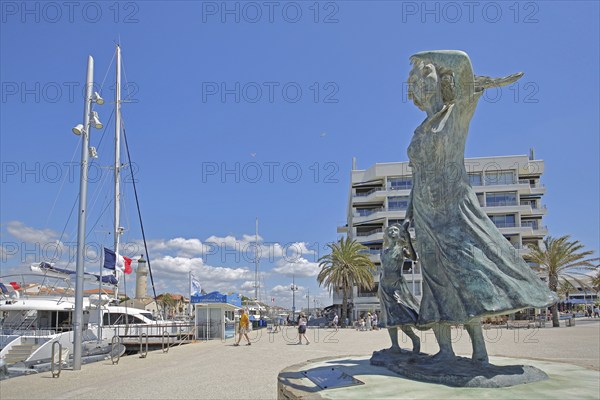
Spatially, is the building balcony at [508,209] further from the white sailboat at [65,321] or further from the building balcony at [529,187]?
the white sailboat at [65,321]

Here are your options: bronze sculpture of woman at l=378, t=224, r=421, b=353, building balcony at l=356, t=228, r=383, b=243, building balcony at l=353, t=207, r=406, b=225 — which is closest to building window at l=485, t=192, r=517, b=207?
building balcony at l=353, t=207, r=406, b=225

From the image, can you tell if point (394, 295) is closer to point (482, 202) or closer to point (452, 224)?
point (452, 224)

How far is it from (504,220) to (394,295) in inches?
1970

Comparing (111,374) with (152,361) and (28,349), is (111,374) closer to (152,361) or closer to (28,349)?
(152,361)

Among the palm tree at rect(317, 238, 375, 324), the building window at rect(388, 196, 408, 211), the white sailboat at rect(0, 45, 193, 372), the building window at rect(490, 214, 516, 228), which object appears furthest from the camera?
the building window at rect(388, 196, 408, 211)

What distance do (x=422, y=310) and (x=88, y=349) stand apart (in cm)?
1634

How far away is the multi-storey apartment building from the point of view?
53531 mm

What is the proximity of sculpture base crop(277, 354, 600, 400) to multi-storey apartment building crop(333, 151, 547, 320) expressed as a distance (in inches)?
1782

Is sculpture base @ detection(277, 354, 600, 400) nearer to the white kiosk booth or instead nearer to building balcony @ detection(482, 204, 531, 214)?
the white kiosk booth

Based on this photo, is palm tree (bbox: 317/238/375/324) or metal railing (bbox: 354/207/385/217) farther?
metal railing (bbox: 354/207/385/217)

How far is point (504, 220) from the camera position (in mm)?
53906

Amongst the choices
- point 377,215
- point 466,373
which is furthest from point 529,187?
point 466,373

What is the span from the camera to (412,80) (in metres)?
7.65

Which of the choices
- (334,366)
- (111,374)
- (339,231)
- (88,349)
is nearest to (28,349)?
(88,349)
